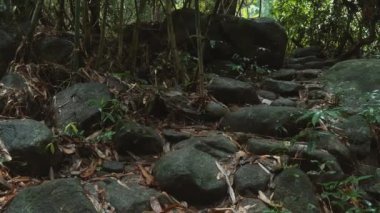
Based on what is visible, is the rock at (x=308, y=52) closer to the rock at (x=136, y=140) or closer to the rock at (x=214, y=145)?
the rock at (x=214, y=145)

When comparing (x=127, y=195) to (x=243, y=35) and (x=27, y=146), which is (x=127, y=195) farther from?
(x=243, y=35)

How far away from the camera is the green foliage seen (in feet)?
9.77

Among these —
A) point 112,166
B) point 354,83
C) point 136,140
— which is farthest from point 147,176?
point 354,83

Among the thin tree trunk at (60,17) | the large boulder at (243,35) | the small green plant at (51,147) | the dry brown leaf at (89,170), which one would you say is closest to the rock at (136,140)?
the dry brown leaf at (89,170)

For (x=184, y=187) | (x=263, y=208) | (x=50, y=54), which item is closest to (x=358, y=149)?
(x=263, y=208)

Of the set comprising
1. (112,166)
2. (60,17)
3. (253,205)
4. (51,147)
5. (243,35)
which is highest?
(60,17)

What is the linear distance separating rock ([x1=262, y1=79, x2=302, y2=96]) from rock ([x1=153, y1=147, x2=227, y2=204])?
2146 mm

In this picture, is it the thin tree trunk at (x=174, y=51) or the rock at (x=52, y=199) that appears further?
the thin tree trunk at (x=174, y=51)

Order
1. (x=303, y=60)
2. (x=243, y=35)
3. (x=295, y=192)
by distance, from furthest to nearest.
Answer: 1. (x=303, y=60)
2. (x=243, y=35)
3. (x=295, y=192)

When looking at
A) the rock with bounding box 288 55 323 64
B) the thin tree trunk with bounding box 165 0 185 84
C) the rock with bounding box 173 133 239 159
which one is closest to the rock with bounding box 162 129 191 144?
the rock with bounding box 173 133 239 159

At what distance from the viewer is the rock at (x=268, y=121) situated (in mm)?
3668

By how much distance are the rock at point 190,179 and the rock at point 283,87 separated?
7.04ft

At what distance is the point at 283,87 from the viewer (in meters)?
5.05

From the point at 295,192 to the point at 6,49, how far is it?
124 inches
